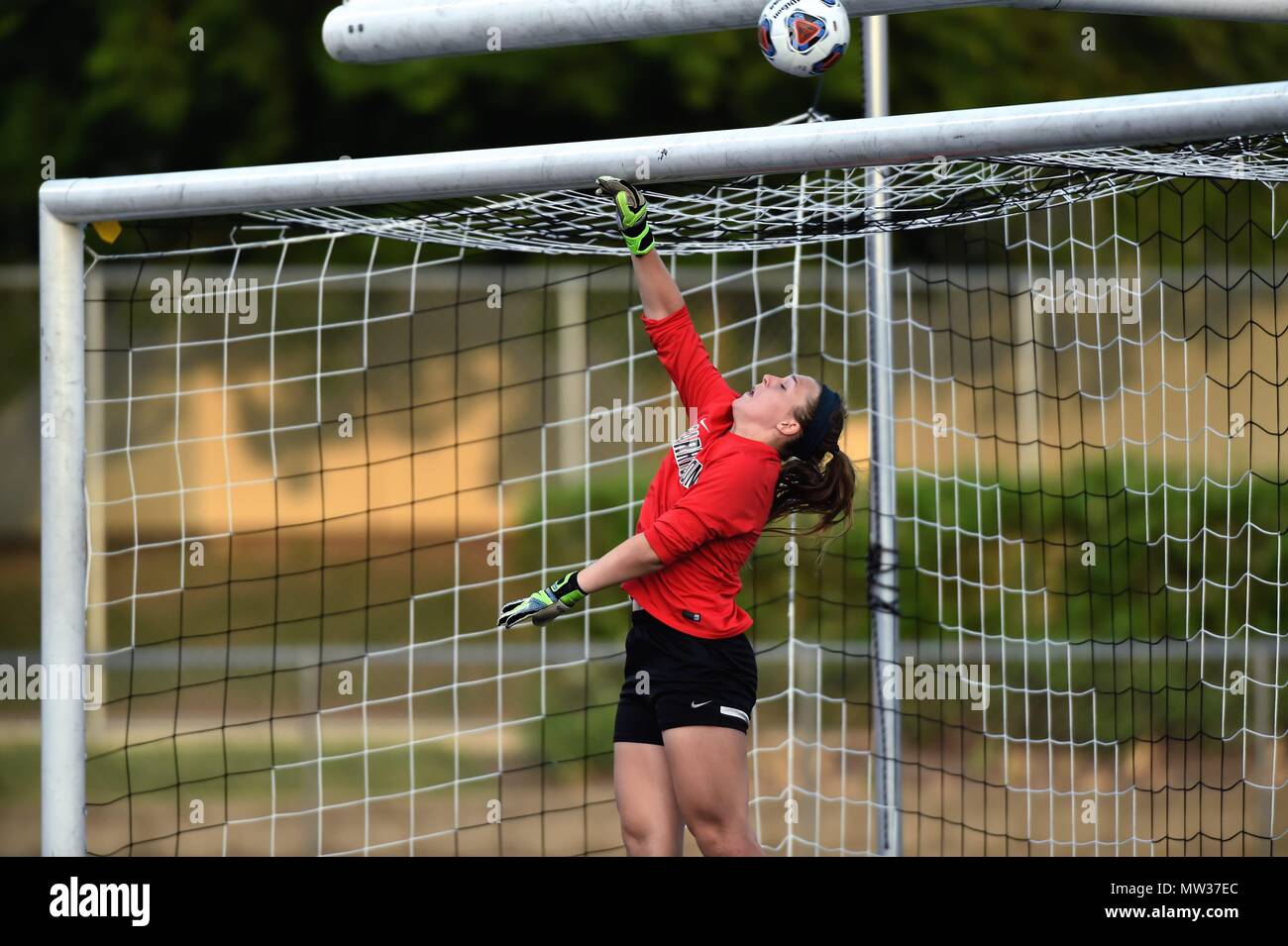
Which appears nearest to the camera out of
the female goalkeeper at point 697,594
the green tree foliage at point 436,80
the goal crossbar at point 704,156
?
the goal crossbar at point 704,156

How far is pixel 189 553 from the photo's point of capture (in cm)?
852

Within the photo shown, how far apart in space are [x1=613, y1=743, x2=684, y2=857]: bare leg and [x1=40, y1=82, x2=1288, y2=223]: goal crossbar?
1599 mm

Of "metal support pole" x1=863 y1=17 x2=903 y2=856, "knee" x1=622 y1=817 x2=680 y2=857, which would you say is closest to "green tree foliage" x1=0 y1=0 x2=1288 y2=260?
"metal support pole" x1=863 y1=17 x2=903 y2=856

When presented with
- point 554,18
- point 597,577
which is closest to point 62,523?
point 597,577

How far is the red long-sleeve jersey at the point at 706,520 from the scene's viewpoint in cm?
371

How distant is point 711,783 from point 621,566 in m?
0.61

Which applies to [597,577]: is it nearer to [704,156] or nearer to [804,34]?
[704,156]

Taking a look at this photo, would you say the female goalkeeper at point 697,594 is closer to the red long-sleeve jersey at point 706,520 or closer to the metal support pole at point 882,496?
the red long-sleeve jersey at point 706,520

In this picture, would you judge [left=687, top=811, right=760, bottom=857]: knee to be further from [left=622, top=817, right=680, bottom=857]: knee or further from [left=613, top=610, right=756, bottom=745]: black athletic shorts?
[left=613, top=610, right=756, bottom=745]: black athletic shorts

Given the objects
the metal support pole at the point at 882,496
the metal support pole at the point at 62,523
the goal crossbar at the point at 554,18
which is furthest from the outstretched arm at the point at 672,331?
the metal support pole at the point at 62,523

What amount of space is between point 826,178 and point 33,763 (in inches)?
203

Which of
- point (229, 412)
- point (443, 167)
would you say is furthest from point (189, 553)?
point (443, 167)

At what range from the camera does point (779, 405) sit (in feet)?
12.5

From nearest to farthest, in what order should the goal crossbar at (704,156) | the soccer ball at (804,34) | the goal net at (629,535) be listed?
the goal crossbar at (704,156) < the soccer ball at (804,34) < the goal net at (629,535)
